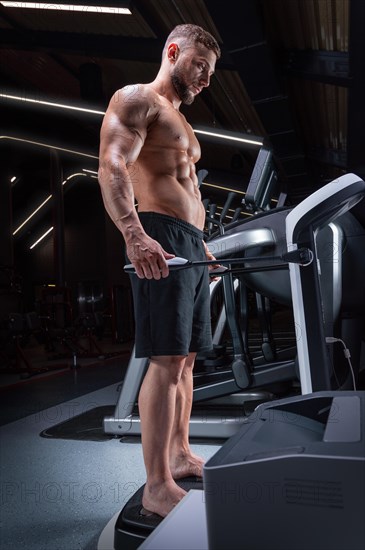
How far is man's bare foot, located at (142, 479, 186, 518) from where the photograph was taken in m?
1.35

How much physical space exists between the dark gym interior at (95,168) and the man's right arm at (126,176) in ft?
2.02

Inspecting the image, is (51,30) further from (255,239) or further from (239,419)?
(239,419)

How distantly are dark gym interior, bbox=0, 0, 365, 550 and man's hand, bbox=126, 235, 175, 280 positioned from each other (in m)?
0.59

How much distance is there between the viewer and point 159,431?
1401 mm

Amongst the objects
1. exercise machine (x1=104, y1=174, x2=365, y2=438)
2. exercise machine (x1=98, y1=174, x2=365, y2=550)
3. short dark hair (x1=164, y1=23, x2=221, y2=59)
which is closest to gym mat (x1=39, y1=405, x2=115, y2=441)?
exercise machine (x1=104, y1=174, x2=365, y2=438)

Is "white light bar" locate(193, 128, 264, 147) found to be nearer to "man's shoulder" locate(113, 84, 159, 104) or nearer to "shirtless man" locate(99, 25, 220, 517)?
"shirtless man" locate(99, 25, 220, 517)

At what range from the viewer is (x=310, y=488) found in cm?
62

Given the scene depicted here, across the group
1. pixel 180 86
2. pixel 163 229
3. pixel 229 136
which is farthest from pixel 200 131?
pixel 163 229

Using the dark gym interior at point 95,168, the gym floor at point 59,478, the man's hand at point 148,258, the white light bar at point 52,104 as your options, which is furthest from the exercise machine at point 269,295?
the white light bar at point 52,104

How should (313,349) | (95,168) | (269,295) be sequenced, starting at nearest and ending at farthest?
1. (313,349)
2. (269,295)
3. (95,168)

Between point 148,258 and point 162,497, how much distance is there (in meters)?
0.68

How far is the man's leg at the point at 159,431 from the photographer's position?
4.50 feet

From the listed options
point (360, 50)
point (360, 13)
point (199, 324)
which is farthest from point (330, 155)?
point (199, 324)

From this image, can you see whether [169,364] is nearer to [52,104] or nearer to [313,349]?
[313,349]
